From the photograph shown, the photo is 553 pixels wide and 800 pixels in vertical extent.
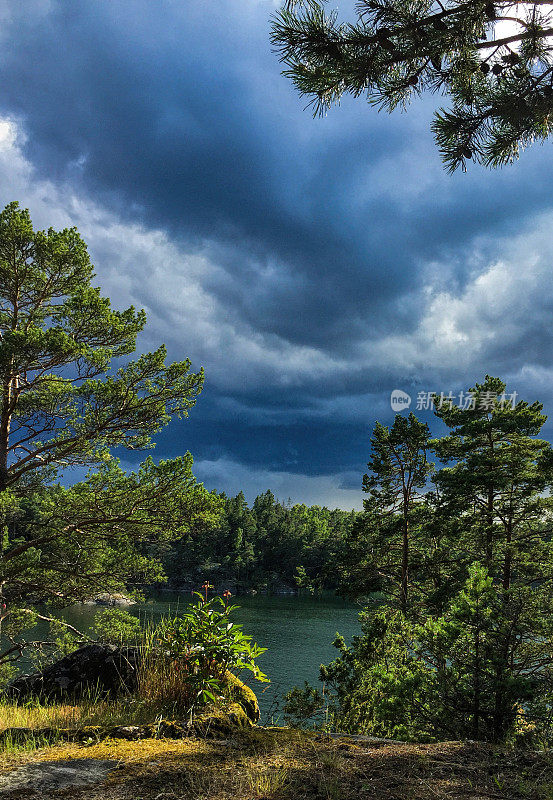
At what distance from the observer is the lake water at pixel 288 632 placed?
2372cm

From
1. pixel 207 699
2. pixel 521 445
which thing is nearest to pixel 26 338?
pixel 207 699

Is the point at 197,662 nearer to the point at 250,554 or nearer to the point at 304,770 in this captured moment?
the point at 304,770

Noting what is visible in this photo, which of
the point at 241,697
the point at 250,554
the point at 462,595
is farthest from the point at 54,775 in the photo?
the point at 250,554

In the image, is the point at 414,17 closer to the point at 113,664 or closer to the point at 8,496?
the point at 113,664

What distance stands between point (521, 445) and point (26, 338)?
15934mm

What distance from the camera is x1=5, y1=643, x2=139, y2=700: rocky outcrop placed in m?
5.52

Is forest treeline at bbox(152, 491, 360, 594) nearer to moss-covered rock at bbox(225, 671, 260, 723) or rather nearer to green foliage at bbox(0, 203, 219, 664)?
green foliage at bbox(0, 203, 219, 664)

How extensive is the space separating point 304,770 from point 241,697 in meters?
1.72

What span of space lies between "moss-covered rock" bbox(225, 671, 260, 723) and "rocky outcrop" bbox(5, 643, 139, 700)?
3.95ft

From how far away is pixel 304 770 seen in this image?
10.3 feet

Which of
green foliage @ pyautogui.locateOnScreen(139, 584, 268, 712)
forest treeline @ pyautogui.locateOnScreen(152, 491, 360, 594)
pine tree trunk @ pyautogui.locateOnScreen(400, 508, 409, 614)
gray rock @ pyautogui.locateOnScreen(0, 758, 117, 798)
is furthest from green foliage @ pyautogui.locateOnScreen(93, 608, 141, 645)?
forest treeline @ pyautogui.locateOnScreen(152, 491, 360, 594)

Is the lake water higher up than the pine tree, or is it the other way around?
the pine tree

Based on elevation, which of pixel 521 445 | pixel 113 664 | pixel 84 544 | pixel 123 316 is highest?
pixel 123 316

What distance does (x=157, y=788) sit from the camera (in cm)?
281
